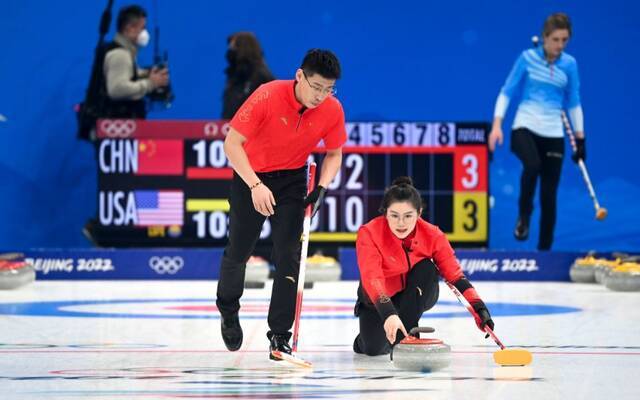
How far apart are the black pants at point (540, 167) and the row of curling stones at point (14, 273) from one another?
3.95m

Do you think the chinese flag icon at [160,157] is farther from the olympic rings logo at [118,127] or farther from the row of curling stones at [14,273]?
the row of curling stones at [14,273]

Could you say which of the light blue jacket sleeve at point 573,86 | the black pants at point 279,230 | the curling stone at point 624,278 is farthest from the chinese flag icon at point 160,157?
the black pants at point 279,230

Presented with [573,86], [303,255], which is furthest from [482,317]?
[573,86]

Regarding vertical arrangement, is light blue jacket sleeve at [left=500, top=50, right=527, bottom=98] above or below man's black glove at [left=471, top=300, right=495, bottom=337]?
above

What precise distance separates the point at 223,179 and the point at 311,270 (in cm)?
108

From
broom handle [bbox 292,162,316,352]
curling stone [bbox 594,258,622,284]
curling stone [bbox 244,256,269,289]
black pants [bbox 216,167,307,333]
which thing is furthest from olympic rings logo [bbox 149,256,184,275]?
broom handle [bbox 292,162,316,352]

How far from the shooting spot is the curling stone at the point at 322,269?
376 inches

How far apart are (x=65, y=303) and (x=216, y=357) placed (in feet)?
9.85

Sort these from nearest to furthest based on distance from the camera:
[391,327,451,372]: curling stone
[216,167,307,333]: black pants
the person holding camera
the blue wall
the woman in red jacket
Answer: [391,327,451,372]: curling stone
the woman in red jacket
[216,167,307,333]: black pants
the person holding camera
the blue wall

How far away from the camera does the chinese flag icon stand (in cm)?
991

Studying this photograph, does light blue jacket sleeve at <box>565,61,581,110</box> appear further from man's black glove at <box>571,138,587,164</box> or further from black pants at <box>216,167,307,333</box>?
black pants at <box>216,167,307,333</box>

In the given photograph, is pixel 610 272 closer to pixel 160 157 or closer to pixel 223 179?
pixel 223 179

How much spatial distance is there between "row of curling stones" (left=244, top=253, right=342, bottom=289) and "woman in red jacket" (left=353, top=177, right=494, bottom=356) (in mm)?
4211

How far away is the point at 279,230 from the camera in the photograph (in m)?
4.89
